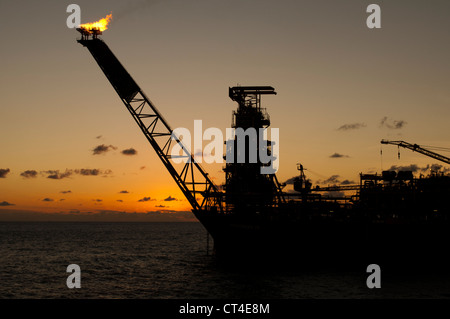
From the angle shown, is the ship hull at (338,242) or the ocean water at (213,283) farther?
the ship hull at (338,242)

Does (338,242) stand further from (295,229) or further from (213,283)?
(213,283)

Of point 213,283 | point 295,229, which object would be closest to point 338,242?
point 295,229

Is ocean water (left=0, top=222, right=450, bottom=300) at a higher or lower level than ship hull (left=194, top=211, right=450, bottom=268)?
lower

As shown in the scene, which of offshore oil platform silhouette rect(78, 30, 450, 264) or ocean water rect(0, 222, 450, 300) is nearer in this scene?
ocean water rect(0, 222, 450, 300)

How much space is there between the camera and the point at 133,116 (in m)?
54.2

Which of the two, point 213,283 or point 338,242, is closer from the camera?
point 213,283

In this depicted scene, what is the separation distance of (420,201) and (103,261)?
49.0 m

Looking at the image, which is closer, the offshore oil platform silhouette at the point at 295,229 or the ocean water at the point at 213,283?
the ocean water at the point at 213,283

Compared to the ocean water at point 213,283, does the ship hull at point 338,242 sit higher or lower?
higher

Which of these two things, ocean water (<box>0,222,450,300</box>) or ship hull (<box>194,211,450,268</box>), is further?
ship hull (<box>194,211,450,268</box>)

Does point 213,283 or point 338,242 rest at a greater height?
point 338,242
